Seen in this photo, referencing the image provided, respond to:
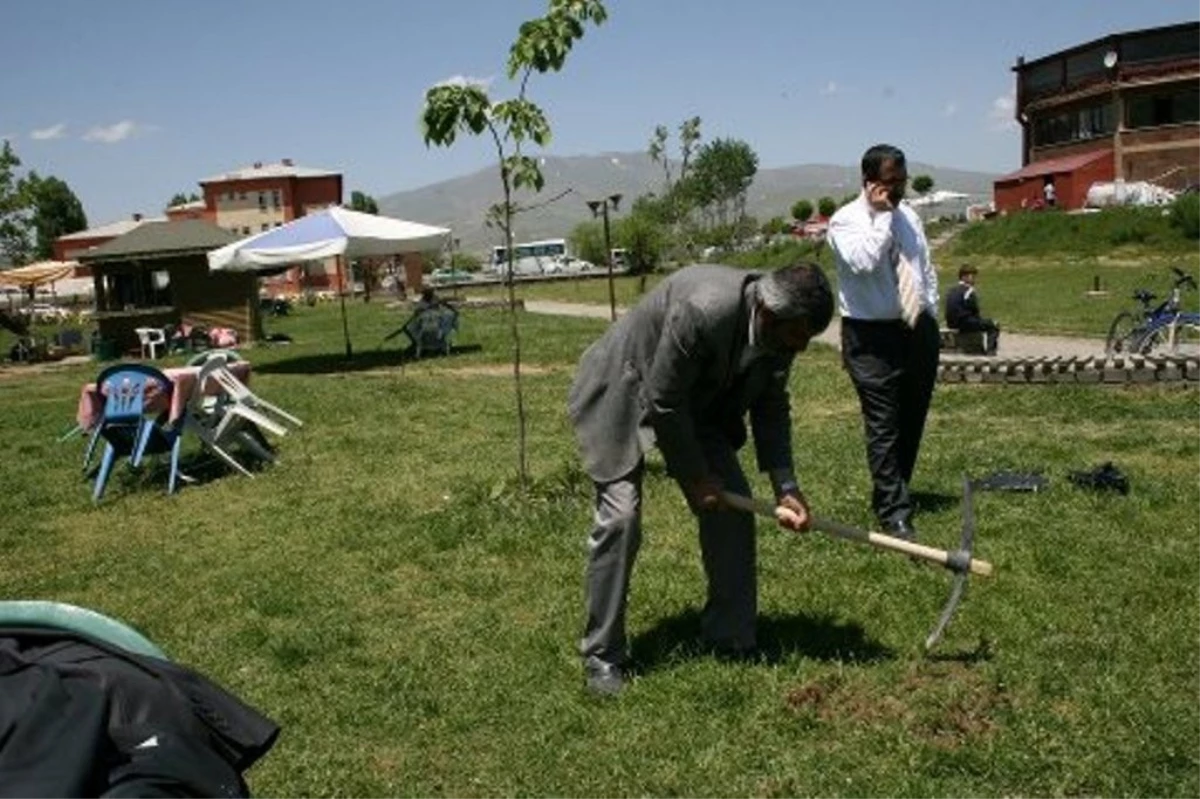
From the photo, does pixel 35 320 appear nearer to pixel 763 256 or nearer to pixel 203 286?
pixel 203 286

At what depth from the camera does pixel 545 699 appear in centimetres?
434

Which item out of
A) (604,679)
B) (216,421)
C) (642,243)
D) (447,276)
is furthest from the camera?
(447,276)

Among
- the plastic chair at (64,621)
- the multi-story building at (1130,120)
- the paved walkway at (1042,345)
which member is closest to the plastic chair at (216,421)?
the paved walkway at (1042,345)

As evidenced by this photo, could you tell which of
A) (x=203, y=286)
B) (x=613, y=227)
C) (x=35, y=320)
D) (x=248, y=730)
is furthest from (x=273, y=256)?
(x=613, y=227)

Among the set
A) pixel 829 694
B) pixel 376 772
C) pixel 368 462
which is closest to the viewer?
pixel 376 772

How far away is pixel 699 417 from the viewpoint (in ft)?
14.4

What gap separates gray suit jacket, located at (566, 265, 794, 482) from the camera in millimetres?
3928

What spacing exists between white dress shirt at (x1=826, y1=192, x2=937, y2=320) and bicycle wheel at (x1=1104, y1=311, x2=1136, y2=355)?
24.6 feet

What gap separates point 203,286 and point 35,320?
26299mm

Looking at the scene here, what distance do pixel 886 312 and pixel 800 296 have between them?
2229 mm

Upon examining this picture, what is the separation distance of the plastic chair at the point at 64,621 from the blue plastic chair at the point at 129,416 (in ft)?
22.7

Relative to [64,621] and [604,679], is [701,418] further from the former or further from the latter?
[64,621]

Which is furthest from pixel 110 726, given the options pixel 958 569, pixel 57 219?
pixel 57 219

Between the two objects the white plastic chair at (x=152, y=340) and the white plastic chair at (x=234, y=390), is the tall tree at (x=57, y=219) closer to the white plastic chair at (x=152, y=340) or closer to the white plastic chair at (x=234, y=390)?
the white plastic chair at (x=152, y=340)
